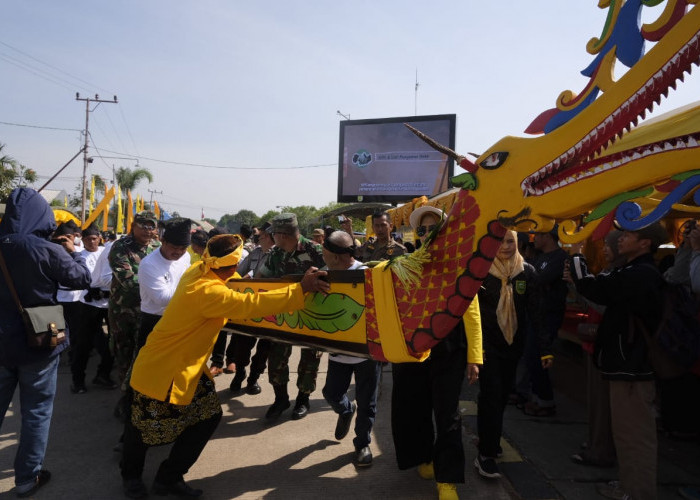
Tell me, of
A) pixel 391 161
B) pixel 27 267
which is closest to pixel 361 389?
pixel 27 267

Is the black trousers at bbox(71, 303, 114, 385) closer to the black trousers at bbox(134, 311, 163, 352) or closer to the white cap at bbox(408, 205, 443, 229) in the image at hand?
the black trousers at bbox(134, 311, 163, 352)

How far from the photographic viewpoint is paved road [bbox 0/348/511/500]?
9.75 feet

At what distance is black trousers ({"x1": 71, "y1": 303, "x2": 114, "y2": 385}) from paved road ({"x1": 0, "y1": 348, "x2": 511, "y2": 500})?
1.40 feet

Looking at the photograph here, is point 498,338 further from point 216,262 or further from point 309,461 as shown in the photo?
point 216,262

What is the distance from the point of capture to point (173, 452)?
2816 mm

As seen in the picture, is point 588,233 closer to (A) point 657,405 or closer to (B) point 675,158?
(B) point 675,158

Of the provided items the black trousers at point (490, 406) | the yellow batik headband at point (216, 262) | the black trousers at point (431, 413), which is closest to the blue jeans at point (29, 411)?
the yellow batik headband at point (216, 262)

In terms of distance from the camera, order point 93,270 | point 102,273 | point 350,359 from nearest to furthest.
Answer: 1. point 350,359
2. point 102,273
3. point 93,270

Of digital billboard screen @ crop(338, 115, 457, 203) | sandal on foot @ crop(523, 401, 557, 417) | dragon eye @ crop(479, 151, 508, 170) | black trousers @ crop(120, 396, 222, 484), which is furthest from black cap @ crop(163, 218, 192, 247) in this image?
digital billboard screen @ crop(338, 115, 457, 203)

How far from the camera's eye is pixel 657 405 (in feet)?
14.2

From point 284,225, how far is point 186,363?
1.61 metres

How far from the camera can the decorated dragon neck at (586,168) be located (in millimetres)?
1587

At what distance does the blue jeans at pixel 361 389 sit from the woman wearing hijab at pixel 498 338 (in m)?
0.78

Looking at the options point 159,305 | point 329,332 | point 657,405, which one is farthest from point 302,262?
point 657,405
